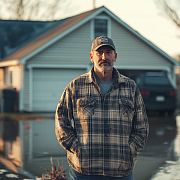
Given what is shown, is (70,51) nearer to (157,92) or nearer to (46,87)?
(46,87)

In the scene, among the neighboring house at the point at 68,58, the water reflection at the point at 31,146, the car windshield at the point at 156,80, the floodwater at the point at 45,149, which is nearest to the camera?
the floodwater at the point at 45,149

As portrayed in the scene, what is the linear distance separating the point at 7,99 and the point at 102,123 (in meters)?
18.1

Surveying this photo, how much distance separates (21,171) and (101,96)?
422 cm

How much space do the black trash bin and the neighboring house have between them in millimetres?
514

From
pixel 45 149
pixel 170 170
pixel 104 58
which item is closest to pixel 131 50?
pixel 45 149

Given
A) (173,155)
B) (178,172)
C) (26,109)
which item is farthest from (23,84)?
(178,172)

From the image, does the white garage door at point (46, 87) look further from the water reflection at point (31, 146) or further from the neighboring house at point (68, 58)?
the water reflection at point (31, 146)

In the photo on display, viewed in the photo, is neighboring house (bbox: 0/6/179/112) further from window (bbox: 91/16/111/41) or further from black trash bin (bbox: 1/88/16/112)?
black trash bin (bbox: 1/88/16/112)

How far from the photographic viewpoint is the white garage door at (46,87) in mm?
20875

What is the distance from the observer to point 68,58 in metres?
21.3

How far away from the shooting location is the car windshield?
17219mm

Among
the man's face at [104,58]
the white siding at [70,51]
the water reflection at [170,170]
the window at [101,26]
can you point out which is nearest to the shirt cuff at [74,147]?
the man's face at [104,58]

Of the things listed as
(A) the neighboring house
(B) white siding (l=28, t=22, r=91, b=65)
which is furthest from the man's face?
(B) white siding (l=28, t=22, r=91, b=65)

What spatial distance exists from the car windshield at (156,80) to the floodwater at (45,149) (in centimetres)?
287
